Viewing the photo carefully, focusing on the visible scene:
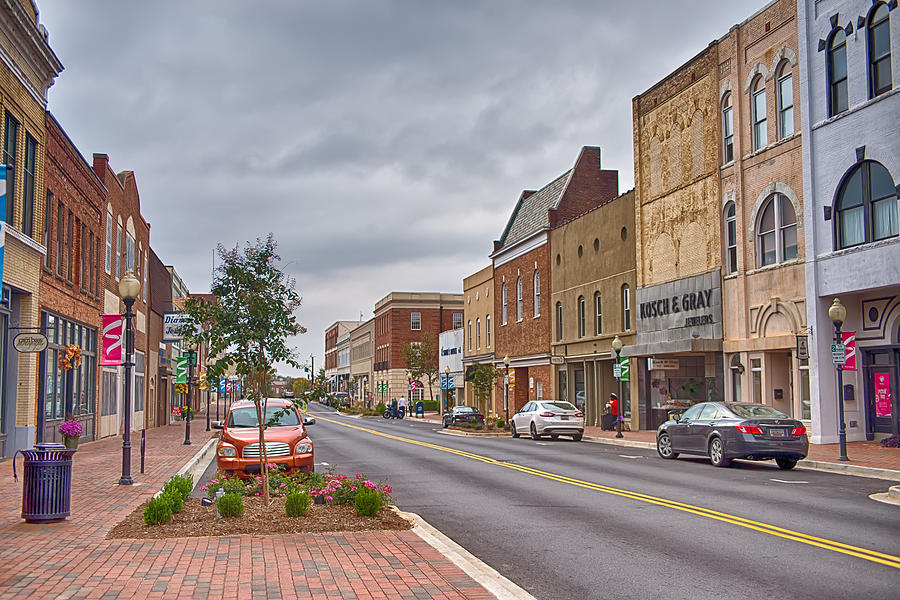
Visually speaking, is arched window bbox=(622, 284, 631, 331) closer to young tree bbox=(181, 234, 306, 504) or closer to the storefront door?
the storefront door

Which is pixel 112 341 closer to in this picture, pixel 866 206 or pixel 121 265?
pixel 866 206

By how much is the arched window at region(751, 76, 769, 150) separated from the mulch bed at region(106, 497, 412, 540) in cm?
2176

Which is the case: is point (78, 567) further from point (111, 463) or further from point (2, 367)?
point (2, 367)

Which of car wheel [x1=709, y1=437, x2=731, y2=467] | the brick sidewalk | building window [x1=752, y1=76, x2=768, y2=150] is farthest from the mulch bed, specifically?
building window [x1=752, y1=76, x2=768, y2=150]

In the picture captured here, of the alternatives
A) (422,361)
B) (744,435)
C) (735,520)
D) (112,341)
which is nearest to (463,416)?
(744,435)

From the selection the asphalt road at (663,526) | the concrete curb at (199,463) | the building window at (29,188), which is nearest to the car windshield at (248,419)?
the concrete curb at (199,463)

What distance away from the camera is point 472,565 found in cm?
830

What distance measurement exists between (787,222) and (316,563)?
74.4 ft

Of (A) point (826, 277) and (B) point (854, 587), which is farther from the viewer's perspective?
(A) point (826, 277)

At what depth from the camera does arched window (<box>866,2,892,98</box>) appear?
22.7 metres

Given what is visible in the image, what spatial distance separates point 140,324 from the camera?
4266 cm

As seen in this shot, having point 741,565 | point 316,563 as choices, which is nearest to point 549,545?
point 741,565

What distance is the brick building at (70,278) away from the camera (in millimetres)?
24117

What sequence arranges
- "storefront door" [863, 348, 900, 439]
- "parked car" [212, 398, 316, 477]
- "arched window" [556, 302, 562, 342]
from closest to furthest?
"parked car" [212, 398, 316, 477] → "storefront door" [863, 348, 900, 439] → "arched window" [556, 302, 562, 342]
